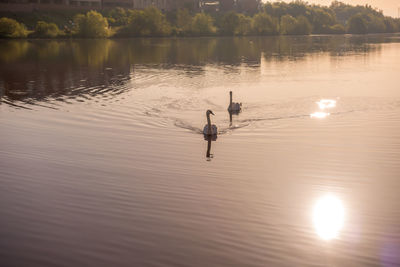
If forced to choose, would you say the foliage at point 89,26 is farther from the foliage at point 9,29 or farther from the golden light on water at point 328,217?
the golden light on water at point 328,217

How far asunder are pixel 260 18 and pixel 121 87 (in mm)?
134482

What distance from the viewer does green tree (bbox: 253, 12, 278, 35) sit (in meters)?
168

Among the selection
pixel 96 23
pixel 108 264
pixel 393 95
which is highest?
pixel 96 23

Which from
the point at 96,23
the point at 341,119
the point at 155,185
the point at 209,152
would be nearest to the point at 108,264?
the point at 155,185

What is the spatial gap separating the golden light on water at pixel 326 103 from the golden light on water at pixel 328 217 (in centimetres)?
1814

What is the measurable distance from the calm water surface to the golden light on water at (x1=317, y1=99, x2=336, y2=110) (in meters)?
0.42

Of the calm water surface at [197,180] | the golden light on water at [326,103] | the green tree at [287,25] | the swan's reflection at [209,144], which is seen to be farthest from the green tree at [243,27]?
the swan's reflection at [209,144]

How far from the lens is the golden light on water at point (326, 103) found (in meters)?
33.5

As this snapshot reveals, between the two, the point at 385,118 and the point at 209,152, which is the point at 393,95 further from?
the point at 209,152

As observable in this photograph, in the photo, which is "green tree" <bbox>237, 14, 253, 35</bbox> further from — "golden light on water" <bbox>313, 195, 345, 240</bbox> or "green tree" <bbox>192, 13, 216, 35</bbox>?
"golden light on water" <bbox>313, 195, 345, 240</bbox>

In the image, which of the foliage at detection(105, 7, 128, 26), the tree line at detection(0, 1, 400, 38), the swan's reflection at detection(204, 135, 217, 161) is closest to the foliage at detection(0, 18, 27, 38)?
the tree line at detection(0, 1, 400, 38)

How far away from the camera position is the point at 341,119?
29.0 m

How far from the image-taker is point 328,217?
1441 cm

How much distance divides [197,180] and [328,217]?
5.37m
